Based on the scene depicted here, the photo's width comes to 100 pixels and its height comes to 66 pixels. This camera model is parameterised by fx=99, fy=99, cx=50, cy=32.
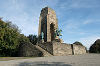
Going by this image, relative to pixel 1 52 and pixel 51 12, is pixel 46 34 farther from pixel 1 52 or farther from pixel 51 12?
pixel 1 52

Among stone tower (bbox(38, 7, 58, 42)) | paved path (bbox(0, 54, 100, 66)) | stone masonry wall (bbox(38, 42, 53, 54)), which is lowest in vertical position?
paved path (bbox(0, 54, 100, 66))

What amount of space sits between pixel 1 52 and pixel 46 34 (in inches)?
516

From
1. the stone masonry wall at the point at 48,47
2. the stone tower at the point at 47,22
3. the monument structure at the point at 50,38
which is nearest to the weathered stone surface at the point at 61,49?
the monument structure at the point at 50,38

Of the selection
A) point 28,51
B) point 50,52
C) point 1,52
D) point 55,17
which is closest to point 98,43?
point 55,17

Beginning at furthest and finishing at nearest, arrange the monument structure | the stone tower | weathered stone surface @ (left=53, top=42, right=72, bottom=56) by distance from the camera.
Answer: the stone tower
the monument structure
weathered stone surface @ (left=53, top=42, right=72, bottom=56)

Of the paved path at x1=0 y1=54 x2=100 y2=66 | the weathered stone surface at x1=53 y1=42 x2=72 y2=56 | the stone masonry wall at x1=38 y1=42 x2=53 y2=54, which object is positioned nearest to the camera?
the paved path at x1=0 y1=54 x2=100 y2=66

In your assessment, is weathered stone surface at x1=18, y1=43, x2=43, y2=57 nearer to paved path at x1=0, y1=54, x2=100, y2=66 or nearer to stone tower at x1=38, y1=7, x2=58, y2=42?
paved path at x1=0, y1=54, x2=100, y2=66

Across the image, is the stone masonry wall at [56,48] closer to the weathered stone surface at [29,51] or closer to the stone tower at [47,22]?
the weathered stone surface at [29,51]

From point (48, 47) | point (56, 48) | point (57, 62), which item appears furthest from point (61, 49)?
point (57, 62)

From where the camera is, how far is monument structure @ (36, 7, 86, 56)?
2081 cm

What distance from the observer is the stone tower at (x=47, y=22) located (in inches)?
1200

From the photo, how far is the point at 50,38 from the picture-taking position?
30453mm

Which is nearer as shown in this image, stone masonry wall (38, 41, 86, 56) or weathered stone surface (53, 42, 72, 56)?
stone masonry wall (38, 41, 86, 56)

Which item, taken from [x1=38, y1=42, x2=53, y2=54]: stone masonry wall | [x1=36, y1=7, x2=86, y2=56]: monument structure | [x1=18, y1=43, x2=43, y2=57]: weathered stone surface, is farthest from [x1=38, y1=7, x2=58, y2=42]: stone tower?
[x1=18, y1=43, x2=43, y2=57]: weathered stone surface
